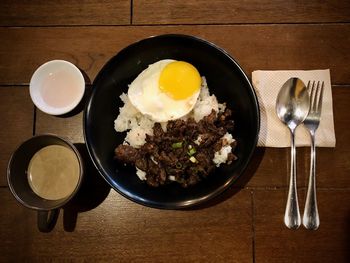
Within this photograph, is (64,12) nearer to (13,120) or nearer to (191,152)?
(13,120)

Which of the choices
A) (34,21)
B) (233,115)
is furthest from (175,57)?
(34,21)

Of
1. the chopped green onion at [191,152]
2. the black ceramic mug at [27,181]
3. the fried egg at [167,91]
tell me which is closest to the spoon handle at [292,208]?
the chopped green onion at [191,152]

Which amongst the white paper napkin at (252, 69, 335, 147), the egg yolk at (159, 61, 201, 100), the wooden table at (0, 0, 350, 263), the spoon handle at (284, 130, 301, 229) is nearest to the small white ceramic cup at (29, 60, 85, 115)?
the wooden table at (0, 0, 350, 263)

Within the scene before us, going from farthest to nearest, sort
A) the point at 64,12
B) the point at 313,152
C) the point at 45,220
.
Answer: the point at 64,12 → the point at 313,152 → the point at 45,220

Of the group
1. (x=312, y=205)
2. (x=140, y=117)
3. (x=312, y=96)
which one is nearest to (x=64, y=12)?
(x=140, y=117)

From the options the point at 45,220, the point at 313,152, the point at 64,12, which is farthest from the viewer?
the point at 64,12

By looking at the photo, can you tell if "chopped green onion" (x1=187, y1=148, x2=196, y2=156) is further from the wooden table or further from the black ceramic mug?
the black ceramic mug
